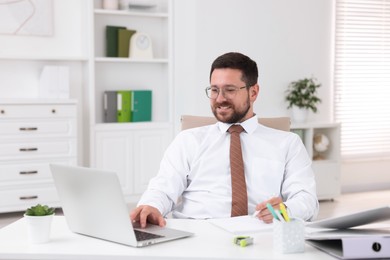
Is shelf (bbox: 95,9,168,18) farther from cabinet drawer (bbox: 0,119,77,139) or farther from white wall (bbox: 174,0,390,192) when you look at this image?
cabinet drawer (bbox: 0,119,77,139)

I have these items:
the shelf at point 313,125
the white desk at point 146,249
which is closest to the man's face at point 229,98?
the white desk at point 146,249

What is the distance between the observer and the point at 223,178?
237 cm

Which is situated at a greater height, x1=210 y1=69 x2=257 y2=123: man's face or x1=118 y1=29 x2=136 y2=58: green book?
x1=118 y1=29 x2=136 y2=58: green book

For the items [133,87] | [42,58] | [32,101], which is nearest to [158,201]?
[32,101]

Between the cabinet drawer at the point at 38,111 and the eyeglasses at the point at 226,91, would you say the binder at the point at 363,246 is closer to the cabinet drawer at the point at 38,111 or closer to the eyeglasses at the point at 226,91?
the eyeglasses at the point at 226,91

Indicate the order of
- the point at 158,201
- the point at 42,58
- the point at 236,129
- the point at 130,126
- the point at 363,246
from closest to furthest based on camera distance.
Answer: the point at 363,246
the point at 158,201
the point at 236,129
the point at 42,58
the point at 130,126

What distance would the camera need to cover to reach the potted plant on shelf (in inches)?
217

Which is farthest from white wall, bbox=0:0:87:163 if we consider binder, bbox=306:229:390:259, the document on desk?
binder, bbox=306:229:390:259

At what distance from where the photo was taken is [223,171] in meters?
2.38

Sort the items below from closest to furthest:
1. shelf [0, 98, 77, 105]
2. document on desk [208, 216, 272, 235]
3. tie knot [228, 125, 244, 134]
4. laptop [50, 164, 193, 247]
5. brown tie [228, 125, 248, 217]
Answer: laptop [50, 164, 193, 247] → document on desk [208, 216, 272, 235] → brown tie [228, 125, 248, 217] → tie knot [228, 125, 244, 134] → shelf [0, 98, 77, 105]

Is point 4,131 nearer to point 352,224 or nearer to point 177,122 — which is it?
point 177,122

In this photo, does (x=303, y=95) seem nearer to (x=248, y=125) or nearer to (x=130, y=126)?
(x=130, y=126)

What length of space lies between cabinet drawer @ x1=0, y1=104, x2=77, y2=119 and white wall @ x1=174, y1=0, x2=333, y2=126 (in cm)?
108

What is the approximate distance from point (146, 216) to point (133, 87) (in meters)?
3.88
